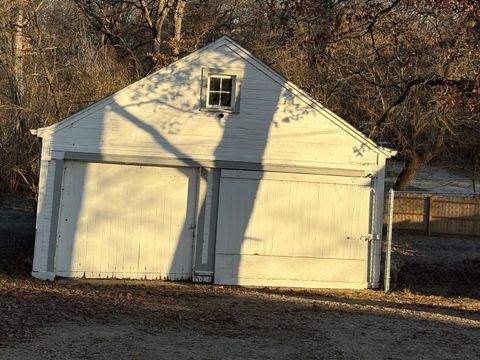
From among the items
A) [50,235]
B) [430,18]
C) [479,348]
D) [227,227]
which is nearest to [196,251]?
[227,227]

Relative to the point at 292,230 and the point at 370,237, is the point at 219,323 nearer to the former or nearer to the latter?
the point at 292,230

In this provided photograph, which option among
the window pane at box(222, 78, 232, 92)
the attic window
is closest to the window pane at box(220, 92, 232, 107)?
the attic window

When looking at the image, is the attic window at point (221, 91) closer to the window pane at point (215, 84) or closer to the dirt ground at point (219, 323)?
the window pane at point (215, 84)

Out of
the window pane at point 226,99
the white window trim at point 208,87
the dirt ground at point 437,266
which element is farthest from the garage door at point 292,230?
the dirt ground at point 437,266

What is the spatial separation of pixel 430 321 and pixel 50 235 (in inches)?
288

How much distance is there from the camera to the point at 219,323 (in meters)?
8.15

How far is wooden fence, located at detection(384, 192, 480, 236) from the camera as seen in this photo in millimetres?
22234

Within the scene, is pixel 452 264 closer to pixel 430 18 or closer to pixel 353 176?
pixel 353 176

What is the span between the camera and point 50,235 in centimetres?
1222

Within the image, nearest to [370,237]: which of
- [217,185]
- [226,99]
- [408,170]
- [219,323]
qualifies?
[217,185]

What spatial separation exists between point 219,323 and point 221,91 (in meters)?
5.97

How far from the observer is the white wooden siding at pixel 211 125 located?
12438mm

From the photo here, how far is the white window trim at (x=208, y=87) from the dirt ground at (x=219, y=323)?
3.59m

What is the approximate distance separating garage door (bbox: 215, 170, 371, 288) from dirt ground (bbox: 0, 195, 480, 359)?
0.64 metres
